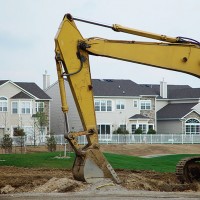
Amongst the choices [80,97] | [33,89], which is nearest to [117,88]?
[33,89]

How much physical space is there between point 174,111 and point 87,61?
→ 2528 inches

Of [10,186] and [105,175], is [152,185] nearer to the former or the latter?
[105,175]

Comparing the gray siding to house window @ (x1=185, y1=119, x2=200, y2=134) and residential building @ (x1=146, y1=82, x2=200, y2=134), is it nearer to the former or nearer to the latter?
residential building @ (x1=146, y1=82, x2=200, y2=134)

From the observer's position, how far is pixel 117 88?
82.1 meters

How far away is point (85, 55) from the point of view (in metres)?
20.2

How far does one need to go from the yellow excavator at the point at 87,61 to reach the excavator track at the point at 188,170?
2794 mm

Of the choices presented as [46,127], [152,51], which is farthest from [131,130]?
[152,51]

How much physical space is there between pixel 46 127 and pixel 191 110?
17.9m

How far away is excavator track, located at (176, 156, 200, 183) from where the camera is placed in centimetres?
2192

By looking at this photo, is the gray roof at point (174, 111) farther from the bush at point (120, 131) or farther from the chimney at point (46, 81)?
the chimney at point (46, 81)

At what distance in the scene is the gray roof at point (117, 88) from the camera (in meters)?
80.1

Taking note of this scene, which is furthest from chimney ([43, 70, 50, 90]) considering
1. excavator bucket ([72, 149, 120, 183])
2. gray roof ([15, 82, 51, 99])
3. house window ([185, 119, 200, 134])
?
excavator bucket ([72, 149, 120, 183])

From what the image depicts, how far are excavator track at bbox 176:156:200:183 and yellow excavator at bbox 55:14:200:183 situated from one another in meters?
2.79

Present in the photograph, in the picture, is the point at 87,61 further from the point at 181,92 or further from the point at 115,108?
the point at 181,92
